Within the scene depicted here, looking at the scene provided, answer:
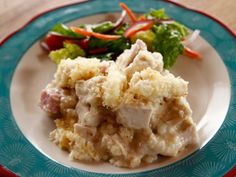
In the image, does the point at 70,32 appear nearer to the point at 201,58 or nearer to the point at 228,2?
the point at 201,58

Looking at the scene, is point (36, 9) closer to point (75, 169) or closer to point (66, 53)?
point (66, 53)

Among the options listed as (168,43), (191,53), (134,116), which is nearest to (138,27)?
(168,43)

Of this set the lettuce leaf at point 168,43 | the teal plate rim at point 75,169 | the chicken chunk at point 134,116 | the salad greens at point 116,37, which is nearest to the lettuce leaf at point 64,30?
the salad greens at point 116,37

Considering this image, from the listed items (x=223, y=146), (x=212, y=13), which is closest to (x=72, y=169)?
(x=223, y=146)

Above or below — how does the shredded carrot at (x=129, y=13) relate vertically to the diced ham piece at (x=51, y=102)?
above

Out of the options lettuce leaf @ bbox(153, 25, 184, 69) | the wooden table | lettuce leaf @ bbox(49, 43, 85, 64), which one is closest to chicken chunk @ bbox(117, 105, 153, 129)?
lettuce leaf @ bbox(153, 25, 184, 69)

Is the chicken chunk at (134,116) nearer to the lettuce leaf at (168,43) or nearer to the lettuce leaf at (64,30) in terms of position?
the lettuce leaf at (168,43)
